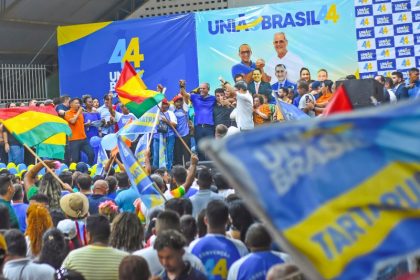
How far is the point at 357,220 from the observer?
2.85m

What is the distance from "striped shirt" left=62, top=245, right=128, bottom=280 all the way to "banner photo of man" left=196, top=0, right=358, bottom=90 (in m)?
14.6

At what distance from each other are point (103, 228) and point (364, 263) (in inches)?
133

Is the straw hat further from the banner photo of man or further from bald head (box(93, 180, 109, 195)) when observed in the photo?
the banner photo of man

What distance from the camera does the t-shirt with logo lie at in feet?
19.3

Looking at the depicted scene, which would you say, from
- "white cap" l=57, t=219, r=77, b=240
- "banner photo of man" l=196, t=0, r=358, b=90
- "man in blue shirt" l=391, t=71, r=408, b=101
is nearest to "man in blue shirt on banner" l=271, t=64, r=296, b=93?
"banner photo of man" l=196, t=0, r=358, b=90

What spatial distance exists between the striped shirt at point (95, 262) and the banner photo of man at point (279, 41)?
14.6 m

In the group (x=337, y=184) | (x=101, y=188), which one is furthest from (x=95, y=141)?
(x=337, y=184)

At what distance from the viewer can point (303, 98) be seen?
15.4m

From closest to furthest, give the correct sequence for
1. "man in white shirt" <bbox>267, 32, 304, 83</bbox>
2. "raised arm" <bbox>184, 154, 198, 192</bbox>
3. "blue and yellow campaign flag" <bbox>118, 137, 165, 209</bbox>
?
"blue and yellow campaign flag" <bbox>118, 137, 165, 209</bbox>
"raised arm" <bbox>184, 154, 198, 192</bbox>
"man in white shirt" <bbox>267, 32, 304, 83</bbox>

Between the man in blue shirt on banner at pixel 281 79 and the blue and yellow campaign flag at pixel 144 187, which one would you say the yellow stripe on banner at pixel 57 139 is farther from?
the man in blue shirt on banner at pixel 281 79

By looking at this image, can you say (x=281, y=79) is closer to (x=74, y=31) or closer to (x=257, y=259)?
(x=74, y=31)

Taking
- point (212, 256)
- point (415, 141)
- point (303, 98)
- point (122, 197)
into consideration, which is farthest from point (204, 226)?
point (303, 98)

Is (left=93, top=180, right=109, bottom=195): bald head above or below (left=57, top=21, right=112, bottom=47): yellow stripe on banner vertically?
below

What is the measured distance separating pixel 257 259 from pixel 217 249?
1.77 feet
